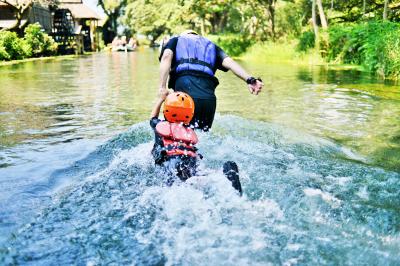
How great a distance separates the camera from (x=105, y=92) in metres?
14.2

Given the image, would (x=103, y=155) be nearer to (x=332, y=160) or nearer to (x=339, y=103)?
(x=332, y=160)

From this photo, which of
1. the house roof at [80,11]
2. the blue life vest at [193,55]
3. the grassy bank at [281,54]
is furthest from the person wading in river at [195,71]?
the house roof at [80,11]

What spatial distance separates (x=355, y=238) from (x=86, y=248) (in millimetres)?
1960

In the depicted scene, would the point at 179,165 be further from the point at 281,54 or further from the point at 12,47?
the point at 12,47

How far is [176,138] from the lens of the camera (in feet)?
14.4

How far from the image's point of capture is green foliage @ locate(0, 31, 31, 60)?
3160 cm

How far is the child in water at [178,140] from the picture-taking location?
4336 mm

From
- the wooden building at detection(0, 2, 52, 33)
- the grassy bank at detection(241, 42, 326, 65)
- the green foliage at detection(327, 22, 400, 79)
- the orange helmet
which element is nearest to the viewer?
the orange helmet

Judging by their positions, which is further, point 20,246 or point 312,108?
point 312,108

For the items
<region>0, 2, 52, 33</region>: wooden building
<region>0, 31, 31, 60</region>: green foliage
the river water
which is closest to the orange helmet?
the river water

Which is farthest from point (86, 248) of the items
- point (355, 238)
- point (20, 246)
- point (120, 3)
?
point (120, 3)

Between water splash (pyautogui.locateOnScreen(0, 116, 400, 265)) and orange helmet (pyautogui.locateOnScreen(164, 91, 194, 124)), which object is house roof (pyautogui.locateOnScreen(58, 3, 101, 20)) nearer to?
water splash (pyautogui.locateOnScreen(0, 116, 400, 265))

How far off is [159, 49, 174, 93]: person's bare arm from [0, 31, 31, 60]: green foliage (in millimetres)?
29107

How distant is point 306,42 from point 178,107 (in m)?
23.3
